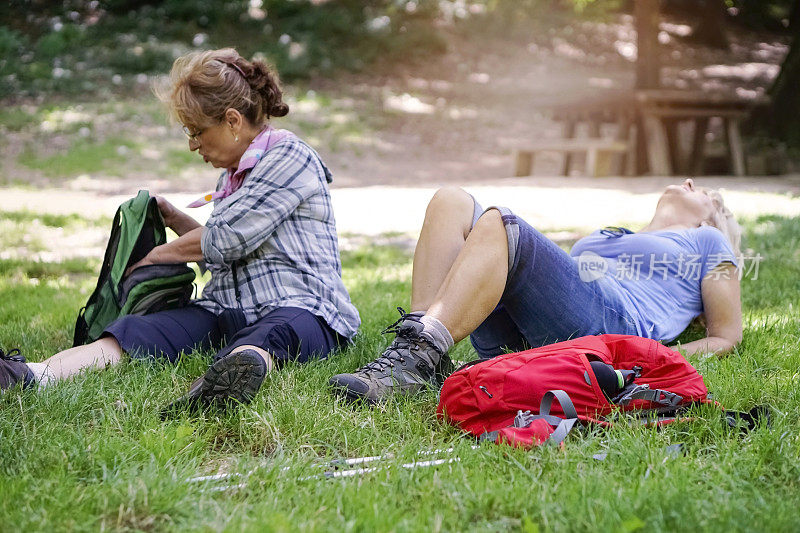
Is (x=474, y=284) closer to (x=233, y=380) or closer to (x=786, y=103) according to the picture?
(x=233, y=380)

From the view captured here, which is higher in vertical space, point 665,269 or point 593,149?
point 665,269

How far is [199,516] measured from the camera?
1.97 metres

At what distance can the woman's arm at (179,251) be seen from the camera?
11.2ft

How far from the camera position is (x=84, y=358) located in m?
3.07

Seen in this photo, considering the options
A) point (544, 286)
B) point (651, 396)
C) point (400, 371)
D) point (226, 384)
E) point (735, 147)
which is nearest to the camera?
point (651, 396)

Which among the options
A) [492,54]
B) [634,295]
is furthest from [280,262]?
[492,54]

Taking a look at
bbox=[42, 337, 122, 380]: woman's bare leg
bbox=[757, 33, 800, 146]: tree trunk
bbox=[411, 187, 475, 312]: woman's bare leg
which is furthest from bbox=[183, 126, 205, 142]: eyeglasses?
bbox=[757, 33, 800, 146]: tree trunk

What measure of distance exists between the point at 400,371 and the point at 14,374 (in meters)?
1.31

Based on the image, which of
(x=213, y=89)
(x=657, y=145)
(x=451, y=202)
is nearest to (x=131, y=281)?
(x=213, y=89)

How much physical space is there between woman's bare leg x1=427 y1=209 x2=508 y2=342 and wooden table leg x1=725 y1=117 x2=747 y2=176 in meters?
9.44

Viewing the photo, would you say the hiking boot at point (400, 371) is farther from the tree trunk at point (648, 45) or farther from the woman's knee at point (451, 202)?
the tree trunk at point (648, 45)

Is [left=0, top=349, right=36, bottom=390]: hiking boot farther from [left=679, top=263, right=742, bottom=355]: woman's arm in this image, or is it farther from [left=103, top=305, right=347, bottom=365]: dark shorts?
[left=679, top=263, right=742, bottom=355]: woman's arm

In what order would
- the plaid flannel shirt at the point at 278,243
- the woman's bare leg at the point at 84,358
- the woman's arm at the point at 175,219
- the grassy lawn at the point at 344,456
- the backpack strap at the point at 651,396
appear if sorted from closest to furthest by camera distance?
the grassy lawn at the point at 344,456 → the backpack strap at the point at 651,396 → the woman's bare leg at the point at 84,358 → the plaid flannel shirt at the point at 278,243 → the woman's arm at the point at 175,219

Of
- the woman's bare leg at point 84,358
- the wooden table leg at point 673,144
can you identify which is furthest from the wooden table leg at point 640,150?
the woman's bare leg at point 84,358
